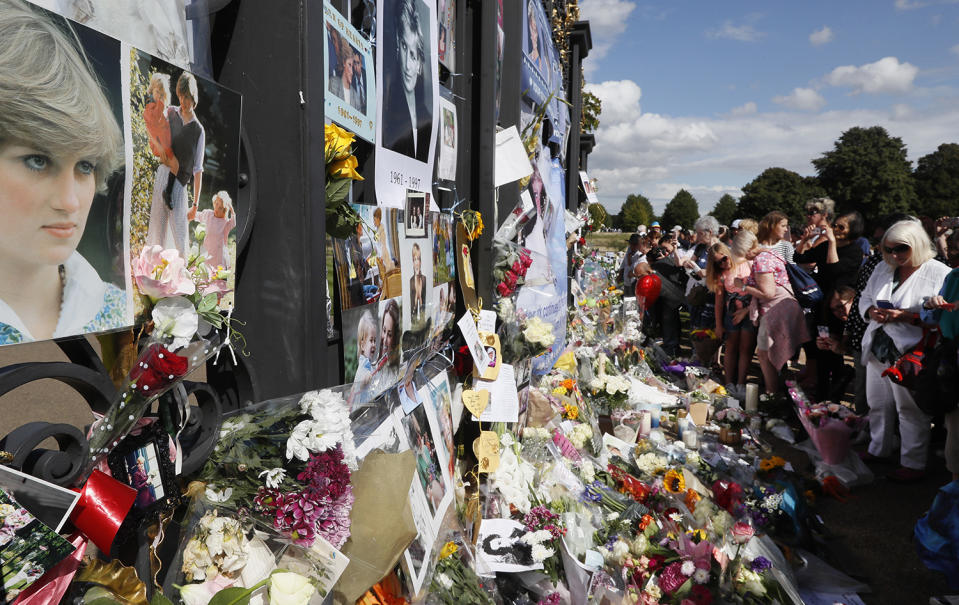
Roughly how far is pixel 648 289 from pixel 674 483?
6035 mm

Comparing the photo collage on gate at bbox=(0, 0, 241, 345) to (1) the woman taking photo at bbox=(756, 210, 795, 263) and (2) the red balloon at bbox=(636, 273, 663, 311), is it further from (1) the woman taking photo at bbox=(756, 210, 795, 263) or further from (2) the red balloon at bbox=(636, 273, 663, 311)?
(2) the red balloon at bbox=(636, 273, 663, 311)

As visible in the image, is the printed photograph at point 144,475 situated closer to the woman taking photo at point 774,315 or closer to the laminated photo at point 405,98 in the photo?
the laminated photo at point 405,98

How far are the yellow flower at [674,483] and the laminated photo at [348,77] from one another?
8.64ft

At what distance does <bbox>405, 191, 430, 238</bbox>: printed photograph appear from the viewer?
190 cm

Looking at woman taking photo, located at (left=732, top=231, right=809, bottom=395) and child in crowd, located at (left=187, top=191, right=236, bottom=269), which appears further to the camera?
woman taking photo, located at (left=732, top=231, right=809, bottom=395)

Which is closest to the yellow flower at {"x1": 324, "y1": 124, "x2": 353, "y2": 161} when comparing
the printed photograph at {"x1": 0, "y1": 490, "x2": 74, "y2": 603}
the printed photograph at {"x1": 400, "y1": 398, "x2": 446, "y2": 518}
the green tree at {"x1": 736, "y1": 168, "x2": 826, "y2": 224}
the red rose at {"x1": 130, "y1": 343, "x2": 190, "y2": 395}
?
the red rose at {"x1": 130, "y1": 343, "x2": 190, "y2": 395}

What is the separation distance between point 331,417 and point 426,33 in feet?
4.50

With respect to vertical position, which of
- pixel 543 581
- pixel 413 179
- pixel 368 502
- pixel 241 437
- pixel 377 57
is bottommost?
pixel 543 581

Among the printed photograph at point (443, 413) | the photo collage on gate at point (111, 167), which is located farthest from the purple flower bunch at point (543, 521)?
the photo collage on gate at point (111, 167)

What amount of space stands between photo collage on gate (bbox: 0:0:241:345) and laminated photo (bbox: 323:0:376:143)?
1.03 feet

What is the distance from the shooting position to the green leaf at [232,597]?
0.92 m

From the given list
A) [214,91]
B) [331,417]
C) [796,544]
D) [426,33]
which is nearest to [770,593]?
[796,544]

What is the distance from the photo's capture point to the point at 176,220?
3.24 ft

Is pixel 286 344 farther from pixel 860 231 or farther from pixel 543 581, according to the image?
pixel 860 231
